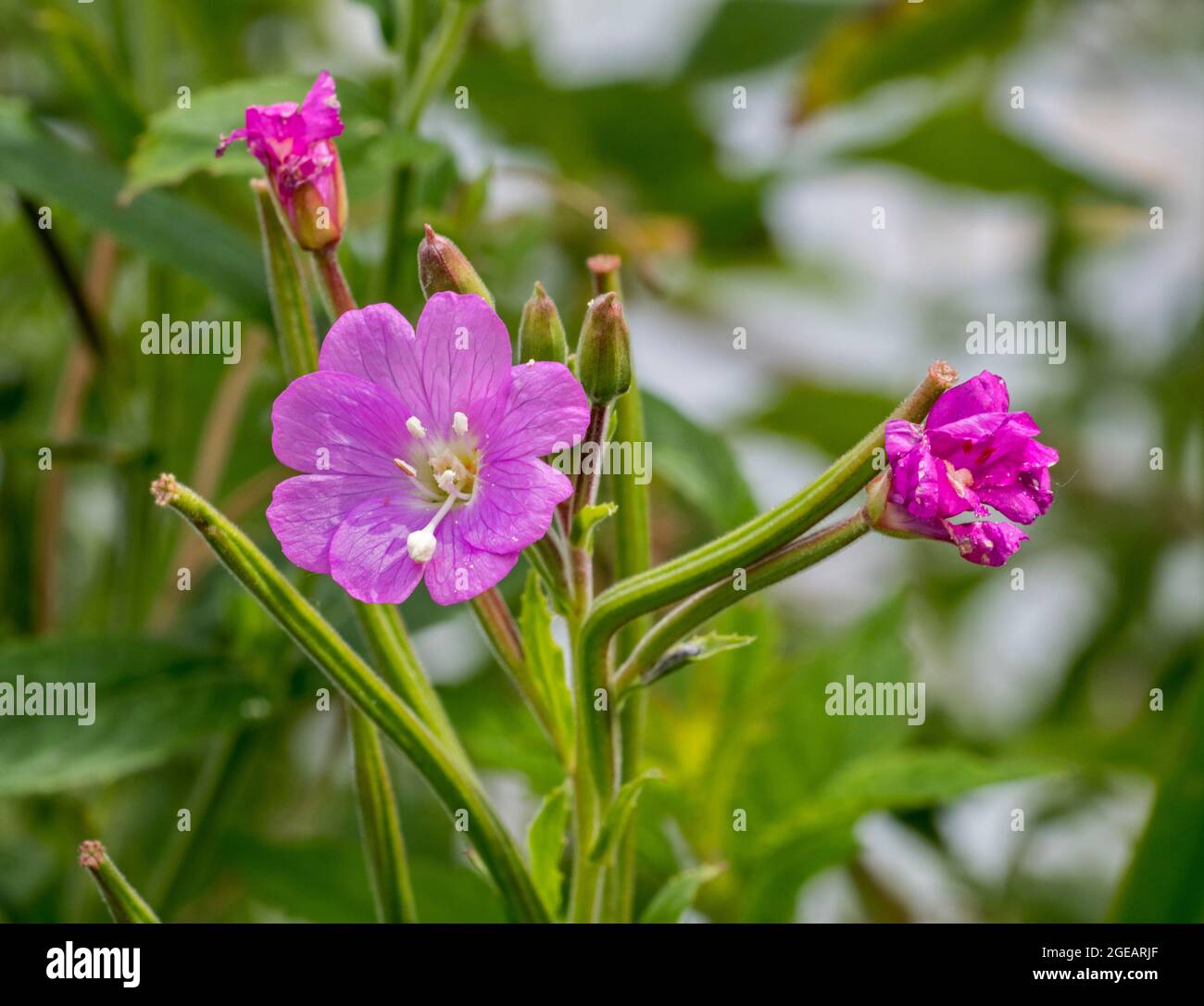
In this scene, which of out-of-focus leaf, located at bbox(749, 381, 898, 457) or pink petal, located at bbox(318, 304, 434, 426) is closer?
pink petal, located at bbox(318, 304, 434, 426)

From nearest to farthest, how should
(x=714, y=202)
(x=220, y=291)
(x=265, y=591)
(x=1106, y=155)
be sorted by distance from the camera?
(x=265, y=591) < (x=220, y=291) < (x=714, y=202) < (x=1106, y=155)

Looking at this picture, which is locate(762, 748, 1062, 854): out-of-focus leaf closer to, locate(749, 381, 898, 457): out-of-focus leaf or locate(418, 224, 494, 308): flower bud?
locate(418, 224, 494, 308): flower bud

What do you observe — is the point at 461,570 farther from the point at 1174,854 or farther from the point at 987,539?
the point at 1174,854

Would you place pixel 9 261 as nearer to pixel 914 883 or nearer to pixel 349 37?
pixel 349 37

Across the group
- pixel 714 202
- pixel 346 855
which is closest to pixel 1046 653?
pixel 714 202

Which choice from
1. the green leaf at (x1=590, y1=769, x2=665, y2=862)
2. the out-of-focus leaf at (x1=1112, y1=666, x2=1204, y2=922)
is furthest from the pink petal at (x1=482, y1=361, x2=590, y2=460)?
the out-of-focus leaf at (x1=1112, y1=666, x2=1204, y2=922)

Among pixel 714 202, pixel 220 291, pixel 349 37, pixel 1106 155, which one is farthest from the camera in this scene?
pixel 1106 155

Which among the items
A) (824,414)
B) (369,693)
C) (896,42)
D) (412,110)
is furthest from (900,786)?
(896,42)
